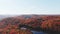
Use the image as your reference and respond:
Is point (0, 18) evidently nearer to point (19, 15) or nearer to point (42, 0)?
point (19, 15)

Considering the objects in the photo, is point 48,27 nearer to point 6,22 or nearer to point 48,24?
point 48,24

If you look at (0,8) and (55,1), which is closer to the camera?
(55,1)

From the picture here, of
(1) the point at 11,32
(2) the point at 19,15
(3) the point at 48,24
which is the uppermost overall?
(2) the point at 19,15

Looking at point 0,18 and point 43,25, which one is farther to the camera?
point 0,18

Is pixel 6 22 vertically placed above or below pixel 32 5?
below

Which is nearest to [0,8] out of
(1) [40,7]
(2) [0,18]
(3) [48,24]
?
(2) [0,18]

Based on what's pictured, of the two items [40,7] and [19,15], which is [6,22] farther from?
[40,7]

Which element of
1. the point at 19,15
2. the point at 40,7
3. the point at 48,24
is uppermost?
the point at 40,7

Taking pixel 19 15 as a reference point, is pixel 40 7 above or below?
above

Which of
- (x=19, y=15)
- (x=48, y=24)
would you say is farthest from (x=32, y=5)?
(x=48, y=24)
